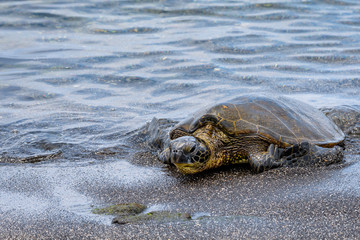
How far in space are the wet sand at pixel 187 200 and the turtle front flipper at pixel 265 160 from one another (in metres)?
0.06

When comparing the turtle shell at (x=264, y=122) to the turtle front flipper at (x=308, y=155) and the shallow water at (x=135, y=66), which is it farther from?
the shallow water at (x=135, y=66)

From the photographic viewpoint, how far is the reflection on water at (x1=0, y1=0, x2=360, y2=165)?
549 centimetres

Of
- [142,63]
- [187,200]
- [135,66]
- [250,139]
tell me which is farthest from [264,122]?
[142,63]

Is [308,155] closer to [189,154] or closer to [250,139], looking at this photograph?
[250,139]

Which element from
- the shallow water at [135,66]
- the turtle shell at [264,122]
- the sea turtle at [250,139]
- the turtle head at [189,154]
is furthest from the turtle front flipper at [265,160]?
the shallow water at [135,66]

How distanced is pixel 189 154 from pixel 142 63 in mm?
4900

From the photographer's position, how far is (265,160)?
370 centimetres

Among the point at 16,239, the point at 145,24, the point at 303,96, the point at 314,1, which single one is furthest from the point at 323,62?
the point at 16,239

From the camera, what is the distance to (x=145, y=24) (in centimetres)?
1109

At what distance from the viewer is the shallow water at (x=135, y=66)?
16.2ft

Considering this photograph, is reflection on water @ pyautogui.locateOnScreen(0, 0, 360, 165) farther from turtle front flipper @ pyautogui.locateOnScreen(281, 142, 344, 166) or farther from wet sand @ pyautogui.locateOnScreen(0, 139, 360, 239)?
turtle front flipper @ pyautogui.locateOnScreen(281, 142, 344, 166)

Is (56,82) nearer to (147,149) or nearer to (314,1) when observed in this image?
(147,149)

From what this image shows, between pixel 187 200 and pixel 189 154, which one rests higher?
pixel 189 154

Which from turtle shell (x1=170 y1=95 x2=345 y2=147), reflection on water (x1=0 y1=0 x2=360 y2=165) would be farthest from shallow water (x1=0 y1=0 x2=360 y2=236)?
turtle shell (x1=170 y1=95 x2=345 y2=147)
